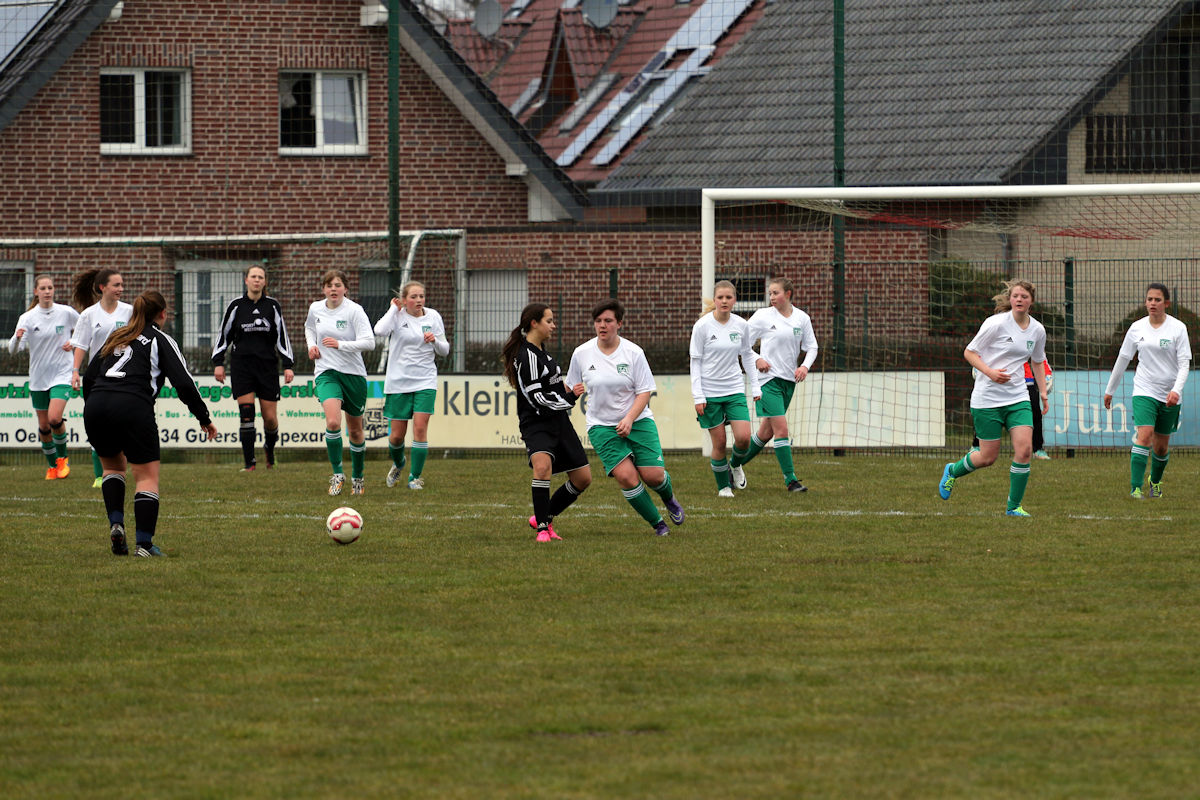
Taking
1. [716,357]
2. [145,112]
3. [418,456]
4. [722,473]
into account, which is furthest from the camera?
[145,112]

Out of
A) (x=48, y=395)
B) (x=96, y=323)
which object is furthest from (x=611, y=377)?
(x=48, y=395)

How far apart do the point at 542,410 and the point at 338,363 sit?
432cm

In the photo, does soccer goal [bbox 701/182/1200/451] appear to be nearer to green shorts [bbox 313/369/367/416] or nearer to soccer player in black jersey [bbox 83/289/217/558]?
green shorts [bbox 313/369/367/416]

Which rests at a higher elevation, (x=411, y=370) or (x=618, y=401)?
(x=411, y=370)

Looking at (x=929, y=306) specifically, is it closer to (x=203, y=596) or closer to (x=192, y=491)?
(x=192, y=491)

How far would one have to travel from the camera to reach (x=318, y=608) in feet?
29.0

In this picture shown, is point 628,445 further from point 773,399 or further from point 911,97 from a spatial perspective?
point 911,97

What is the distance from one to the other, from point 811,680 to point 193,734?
2499 mm

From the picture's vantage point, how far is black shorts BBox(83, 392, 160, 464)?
10.3 meters

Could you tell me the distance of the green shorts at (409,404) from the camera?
51.1ft

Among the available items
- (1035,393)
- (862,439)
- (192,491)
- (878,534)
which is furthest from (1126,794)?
(862,439)

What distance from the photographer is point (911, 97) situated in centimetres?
2906

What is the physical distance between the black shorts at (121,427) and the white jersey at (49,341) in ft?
23.8

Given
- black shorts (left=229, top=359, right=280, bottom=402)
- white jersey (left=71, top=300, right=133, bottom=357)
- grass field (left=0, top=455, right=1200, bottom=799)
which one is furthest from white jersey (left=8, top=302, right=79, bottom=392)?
grass field (left=0, top=455, right=1200, bottom=799)
